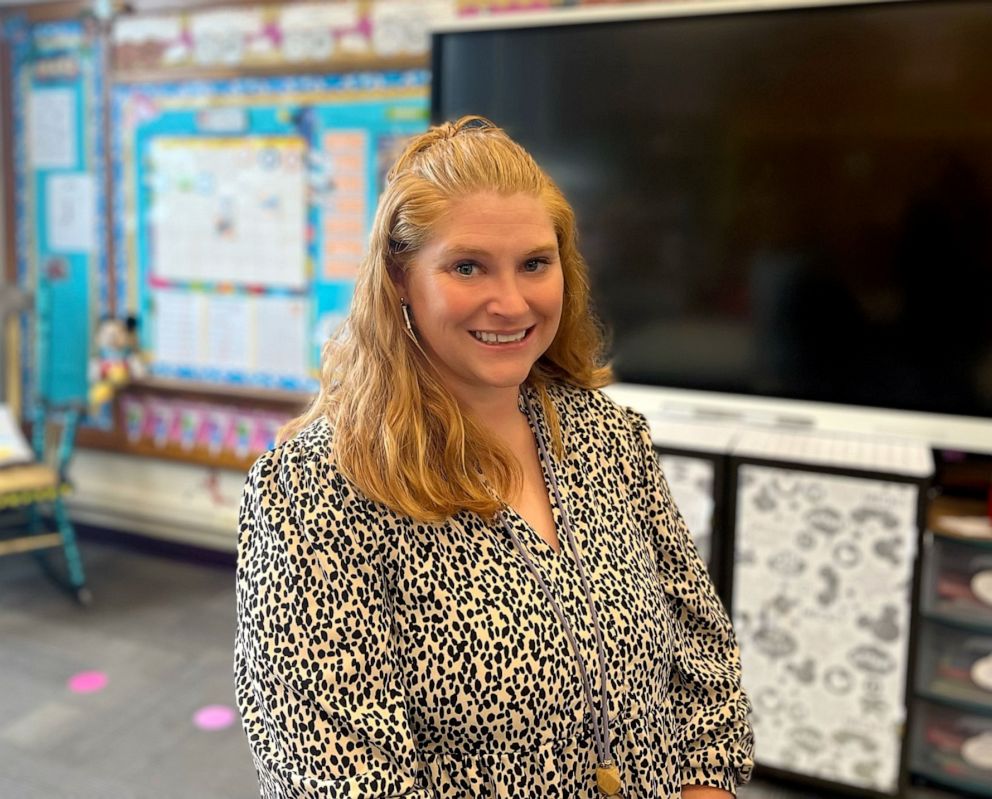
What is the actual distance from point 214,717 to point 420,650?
191cm

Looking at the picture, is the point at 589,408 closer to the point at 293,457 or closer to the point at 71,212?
the point at 293,457

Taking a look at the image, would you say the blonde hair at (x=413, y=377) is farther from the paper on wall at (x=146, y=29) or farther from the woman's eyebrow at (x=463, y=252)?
the paper on wall at (x=146, y=29)

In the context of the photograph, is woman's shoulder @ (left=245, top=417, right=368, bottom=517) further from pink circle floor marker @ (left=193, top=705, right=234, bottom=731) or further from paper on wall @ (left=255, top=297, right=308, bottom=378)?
paper on wall @ (left=255, top=297, right=308, bottom=378)

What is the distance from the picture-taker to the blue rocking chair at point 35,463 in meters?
3.33

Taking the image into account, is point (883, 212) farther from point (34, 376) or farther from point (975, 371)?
point (34, 376)

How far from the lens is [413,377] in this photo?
1.05 metres

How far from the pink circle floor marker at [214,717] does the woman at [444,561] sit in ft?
5.54

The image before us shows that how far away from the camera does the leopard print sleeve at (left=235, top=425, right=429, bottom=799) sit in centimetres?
96

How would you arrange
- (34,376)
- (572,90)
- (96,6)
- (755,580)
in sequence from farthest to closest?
1. (34,376)
2. (96,6)
3. (572,90)
4. (755,580)

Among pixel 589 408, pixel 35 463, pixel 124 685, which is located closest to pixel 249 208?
pixel 35 463

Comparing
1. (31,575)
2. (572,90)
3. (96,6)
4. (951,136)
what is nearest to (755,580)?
(951,136)

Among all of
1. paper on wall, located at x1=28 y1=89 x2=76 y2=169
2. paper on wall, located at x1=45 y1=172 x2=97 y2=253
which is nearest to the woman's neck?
paper on wall, located at x1=45 y1=172 x2=97 y2=253

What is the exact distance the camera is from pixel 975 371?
83.9 inches

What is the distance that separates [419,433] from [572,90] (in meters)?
1.68
